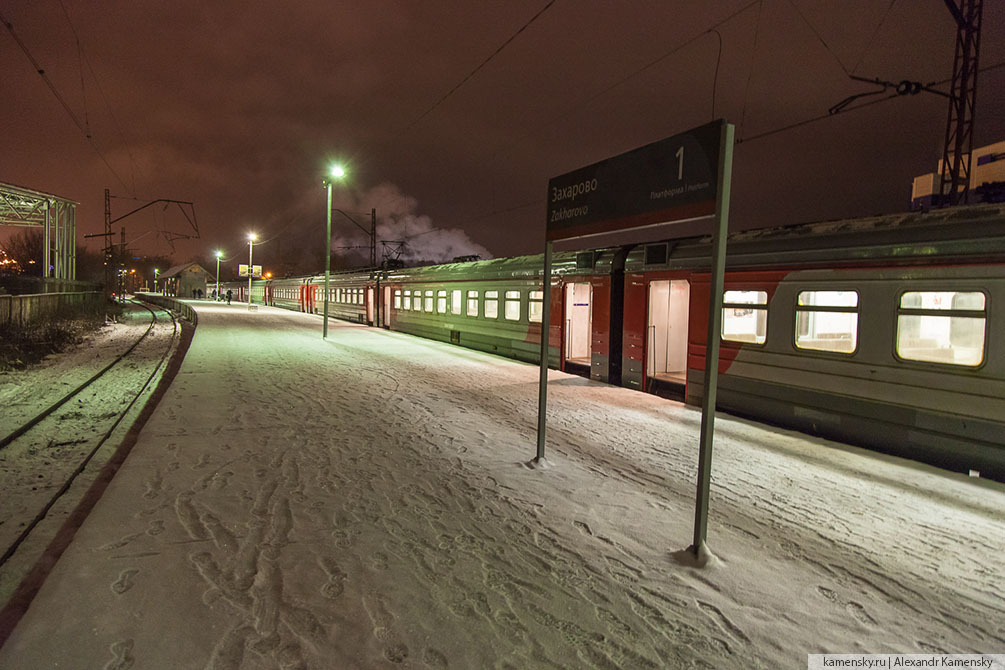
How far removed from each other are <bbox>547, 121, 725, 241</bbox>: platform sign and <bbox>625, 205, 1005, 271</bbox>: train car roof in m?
3.89

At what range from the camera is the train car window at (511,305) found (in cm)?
1432

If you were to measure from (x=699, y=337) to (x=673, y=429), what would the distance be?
211 centimetres

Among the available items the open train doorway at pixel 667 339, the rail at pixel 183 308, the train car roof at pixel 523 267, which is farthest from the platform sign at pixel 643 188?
the rail at pixel 183 308

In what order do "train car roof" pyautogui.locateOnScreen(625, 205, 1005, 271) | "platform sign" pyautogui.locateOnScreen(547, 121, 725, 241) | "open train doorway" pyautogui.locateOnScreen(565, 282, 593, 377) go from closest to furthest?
"platform sign" pyautogui.locateOnScreen(547, 121, 725, 241) < "train car roof" pyautogui.locateOnScreen(625, 205, 1005, 271) < "open train doorway" pyautogui.locateOnScreen(565, 282, 593, 377)

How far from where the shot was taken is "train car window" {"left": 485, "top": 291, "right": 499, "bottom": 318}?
15.4m

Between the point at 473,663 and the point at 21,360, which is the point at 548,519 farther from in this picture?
the point at 21,360

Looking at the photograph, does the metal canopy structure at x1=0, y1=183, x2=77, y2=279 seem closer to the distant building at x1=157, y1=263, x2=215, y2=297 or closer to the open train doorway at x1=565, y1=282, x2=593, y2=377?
the open train doorway at x1=565, y1=282, x2=593, y2=377

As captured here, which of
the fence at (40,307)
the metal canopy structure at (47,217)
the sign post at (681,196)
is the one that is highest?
the metal canopy structure at (47,217)

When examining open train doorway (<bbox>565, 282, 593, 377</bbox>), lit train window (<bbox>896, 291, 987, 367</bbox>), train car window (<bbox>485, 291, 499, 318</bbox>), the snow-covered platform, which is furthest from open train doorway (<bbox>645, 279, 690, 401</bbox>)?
train car window (<bbox>485, 291, 499, 318</bbox>)

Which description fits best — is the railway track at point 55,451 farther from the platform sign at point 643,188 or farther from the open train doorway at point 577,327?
the open train doorway at point 577,327

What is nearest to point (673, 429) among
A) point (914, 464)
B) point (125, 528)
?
point (914, 464)

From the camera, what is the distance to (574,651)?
2812mm

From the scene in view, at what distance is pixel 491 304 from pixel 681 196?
12045 millimetres

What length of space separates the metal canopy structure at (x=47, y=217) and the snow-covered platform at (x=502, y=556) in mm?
28229
